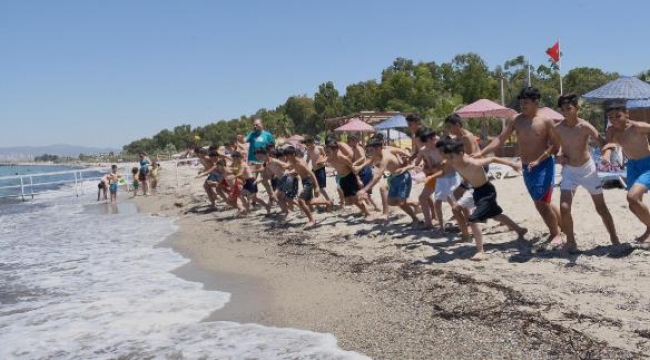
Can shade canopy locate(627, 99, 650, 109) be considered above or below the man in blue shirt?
above


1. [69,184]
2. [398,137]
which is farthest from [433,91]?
[69,184]

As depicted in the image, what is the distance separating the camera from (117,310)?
219 inches

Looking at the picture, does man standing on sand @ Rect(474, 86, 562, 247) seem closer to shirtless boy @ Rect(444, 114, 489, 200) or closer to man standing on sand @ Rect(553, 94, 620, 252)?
man standing on sand @ Rect(553, 94, 620, 252)

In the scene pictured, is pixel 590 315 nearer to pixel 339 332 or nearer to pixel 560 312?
pixel 560 312

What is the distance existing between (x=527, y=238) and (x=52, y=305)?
17.1 feet

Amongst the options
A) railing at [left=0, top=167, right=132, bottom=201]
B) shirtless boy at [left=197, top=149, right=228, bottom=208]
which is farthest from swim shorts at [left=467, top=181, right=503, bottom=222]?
railing at [left=0, top=167, right=132, bottom=201]

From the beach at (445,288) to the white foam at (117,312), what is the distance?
29 centimetres

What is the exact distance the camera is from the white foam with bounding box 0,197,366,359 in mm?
4320

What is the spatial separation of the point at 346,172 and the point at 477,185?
3032 mm

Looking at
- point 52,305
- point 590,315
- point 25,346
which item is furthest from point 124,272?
point 590,315

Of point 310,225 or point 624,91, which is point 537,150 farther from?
point 624,91

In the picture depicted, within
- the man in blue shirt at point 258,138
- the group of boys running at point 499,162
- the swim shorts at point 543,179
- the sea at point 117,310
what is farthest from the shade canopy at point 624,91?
the sea at point 117,310

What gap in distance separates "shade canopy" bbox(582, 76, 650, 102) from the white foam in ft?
31.0

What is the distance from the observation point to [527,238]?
6398mm
